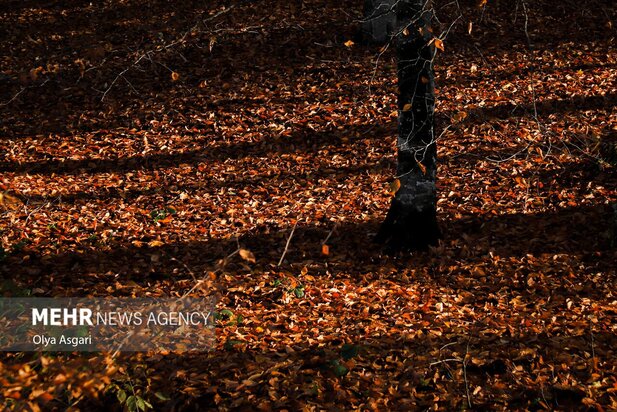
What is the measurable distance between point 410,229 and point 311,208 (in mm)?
1602

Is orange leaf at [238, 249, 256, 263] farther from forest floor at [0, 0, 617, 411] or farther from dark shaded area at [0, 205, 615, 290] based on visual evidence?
dark shaded area at [0, 205, 615, 290]

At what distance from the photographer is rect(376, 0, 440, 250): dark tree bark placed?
19.1 feet

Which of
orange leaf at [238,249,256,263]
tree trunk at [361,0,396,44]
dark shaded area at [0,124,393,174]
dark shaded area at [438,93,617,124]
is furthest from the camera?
tree trunk at [361,0,396,44]

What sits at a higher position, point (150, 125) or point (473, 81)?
point (473, 81)

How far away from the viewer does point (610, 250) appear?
6.17 metres

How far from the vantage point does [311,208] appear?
7.57m

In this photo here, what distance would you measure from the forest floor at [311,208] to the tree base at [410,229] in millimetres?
157

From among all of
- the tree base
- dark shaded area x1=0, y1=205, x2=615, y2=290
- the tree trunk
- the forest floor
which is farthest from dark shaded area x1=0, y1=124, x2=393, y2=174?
the tree trunk

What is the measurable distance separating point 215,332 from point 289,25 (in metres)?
8.56

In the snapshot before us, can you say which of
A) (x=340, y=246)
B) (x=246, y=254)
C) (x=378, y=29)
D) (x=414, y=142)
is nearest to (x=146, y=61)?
(x=378, y=29)

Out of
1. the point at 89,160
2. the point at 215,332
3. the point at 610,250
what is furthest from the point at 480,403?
the point at 89,160

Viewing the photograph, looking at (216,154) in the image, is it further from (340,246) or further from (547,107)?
(547,107)

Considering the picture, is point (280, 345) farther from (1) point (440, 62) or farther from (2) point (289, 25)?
(2) point (289, 25)

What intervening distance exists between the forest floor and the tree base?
16 centimetres
